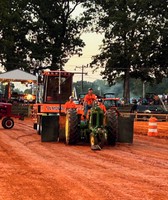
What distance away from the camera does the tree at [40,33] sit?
53.2m

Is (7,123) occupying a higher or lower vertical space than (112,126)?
lower

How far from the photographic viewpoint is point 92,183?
784 cm

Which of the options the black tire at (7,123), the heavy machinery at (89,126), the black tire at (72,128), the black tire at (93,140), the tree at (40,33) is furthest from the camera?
the tree at (40,33)

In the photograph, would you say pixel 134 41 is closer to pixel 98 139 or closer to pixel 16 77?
pixel 16 77

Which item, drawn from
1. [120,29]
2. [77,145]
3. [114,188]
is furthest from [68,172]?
[120,29]

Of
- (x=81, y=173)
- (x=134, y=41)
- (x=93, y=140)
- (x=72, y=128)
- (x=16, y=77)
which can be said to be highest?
(x=134, y=41)

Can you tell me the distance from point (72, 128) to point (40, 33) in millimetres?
43340

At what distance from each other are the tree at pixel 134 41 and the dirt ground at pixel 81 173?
34.5m

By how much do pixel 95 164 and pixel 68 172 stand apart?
1.34 m

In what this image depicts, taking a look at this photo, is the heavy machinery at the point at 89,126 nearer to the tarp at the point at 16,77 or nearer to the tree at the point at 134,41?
the tarp at the point at 16,77

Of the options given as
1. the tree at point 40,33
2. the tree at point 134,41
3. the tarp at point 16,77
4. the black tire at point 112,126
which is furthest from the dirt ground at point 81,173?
the tree at point 40,33

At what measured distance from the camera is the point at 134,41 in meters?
47.2

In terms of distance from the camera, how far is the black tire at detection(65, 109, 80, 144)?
14.3m

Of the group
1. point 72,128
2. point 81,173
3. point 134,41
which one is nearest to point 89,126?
point 72,128
